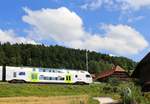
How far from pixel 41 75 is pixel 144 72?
1944 cm

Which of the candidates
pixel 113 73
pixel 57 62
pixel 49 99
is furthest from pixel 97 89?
pixel 57 62

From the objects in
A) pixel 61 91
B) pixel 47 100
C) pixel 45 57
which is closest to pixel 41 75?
pixel 61 91

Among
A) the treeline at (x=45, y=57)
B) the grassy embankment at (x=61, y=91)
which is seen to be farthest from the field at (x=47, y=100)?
the treeline at (x=45, y=57)

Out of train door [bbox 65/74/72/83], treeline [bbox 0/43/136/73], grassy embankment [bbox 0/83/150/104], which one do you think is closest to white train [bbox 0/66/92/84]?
train door [bbox 65/74/72/83]

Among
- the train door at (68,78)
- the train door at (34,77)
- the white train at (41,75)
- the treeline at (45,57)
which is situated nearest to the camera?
the white train at (41,75)

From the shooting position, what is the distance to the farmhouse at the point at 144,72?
160ft

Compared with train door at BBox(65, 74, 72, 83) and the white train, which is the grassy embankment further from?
train door at BBox(65, 74, 72, 83)

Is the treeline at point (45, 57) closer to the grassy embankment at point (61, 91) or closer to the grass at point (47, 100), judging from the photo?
the grassy embankment at point (61, 91)

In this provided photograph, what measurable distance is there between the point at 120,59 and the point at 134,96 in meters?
158

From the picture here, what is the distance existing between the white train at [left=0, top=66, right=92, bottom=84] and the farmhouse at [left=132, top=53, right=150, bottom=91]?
57.0ft

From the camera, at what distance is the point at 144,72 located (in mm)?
49938

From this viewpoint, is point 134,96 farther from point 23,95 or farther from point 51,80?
point 51,80

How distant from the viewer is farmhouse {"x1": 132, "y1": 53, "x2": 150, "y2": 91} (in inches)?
1916

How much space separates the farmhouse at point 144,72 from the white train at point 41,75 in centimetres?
1737
